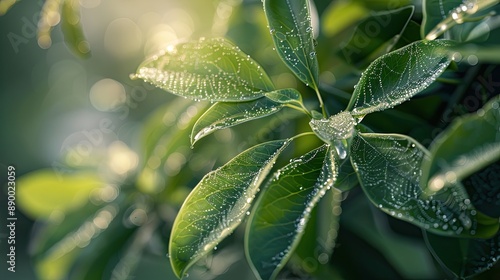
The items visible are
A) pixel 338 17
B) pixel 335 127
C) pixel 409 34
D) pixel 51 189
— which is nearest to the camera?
pixel 335 127

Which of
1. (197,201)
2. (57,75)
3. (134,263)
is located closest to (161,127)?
(134,263)

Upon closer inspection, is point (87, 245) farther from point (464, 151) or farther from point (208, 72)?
point (464, 151)

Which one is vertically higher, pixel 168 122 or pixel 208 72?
pixel 208 72

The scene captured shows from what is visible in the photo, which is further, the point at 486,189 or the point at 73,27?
the point at 73,27

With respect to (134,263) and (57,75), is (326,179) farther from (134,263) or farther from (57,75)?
(57,75)

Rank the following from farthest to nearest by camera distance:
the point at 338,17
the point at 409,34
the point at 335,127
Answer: the point at 338,17 → the point at 409,34 → the point at 335,127

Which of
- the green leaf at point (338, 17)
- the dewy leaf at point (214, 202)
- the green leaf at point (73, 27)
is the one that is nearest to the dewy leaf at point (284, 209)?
the dewy leaf at point (214, 202)

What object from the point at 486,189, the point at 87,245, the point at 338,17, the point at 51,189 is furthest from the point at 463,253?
the point at 51,189
